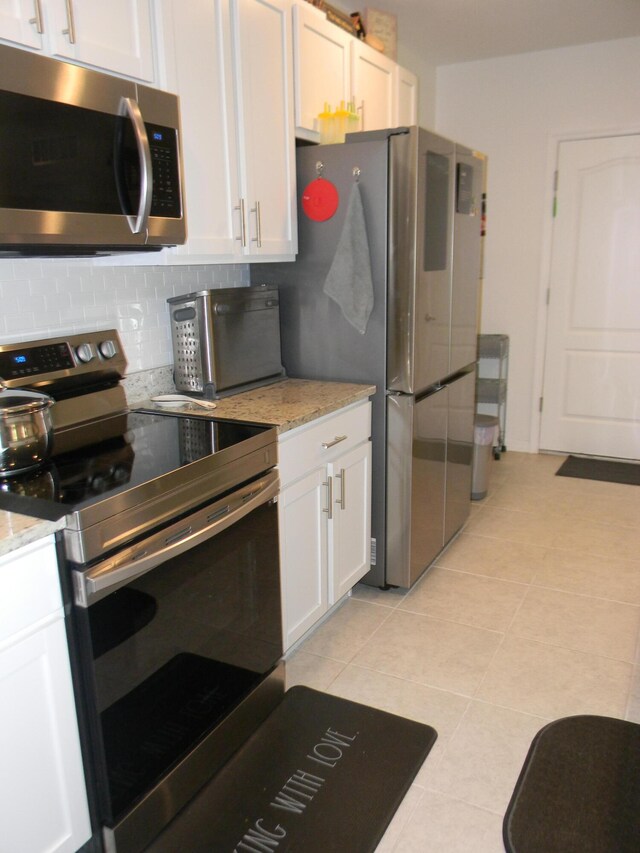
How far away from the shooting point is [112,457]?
1.67m

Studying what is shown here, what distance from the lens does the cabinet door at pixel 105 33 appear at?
1.51 m

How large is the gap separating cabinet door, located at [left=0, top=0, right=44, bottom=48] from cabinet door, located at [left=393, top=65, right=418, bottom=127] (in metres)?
1.99

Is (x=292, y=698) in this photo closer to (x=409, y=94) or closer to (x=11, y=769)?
(x=11, y=769)

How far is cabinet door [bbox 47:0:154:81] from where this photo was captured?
151cm

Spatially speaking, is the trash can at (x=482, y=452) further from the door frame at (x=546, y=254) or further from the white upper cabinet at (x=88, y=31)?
the white upper cabinet at (x=88, y=31)

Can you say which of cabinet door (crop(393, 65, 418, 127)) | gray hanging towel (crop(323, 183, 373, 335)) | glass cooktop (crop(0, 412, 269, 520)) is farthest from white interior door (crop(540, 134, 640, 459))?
glass cooktop (crop(0, 412, 269, 520))

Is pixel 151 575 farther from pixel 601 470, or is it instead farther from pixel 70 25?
pixel 601 470

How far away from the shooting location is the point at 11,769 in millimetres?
1235

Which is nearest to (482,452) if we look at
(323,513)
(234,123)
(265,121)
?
(323,513)

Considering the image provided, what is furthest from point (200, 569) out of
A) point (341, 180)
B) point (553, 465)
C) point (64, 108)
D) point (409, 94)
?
point (553, 465)

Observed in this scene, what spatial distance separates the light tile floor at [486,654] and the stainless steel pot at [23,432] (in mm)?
1195

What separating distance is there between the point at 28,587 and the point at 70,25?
126cm

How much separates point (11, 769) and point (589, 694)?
5.59 feet

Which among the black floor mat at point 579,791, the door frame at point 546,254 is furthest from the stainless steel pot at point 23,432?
the door frame at point 546,254
